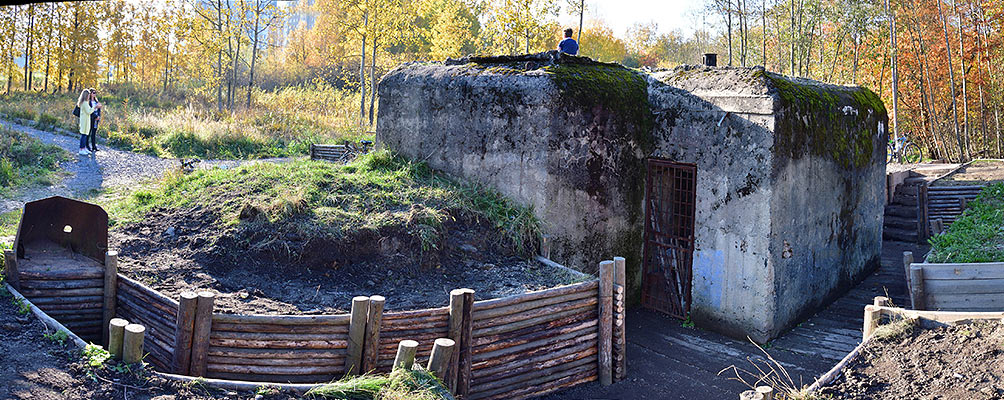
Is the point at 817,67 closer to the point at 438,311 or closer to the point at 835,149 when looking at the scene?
the point at 835,149

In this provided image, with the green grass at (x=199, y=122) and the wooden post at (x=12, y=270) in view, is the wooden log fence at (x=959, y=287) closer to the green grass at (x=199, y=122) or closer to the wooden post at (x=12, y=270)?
the wooden post at (x=12, y=270)

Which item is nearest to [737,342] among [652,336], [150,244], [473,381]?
[652,336]

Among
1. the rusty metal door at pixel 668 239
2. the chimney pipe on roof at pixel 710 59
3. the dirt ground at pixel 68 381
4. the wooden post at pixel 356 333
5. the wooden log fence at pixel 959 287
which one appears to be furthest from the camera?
the chimney pipe on roof at pixel 710 59

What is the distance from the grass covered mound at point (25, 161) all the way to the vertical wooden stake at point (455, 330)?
9298 mm

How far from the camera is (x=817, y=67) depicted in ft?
78.7

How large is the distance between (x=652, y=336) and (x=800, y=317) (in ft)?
6.28

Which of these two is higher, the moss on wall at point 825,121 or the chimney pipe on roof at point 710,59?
the chimney pipe on roof at point 710,59

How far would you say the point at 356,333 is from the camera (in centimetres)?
591

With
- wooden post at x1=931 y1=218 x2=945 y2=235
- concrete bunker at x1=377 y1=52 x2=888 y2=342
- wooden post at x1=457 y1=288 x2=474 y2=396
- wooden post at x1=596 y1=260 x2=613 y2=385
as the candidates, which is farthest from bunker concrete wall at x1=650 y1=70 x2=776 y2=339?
wooden post at x1=931 y1=218 x2=945 y2=235

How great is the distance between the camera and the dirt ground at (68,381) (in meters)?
4.81

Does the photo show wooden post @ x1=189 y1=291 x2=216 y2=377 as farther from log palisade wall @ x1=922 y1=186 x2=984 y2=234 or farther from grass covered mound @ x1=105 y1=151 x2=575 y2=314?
log palisade wall @ x1=922 y1=186 x2=984 y2=234

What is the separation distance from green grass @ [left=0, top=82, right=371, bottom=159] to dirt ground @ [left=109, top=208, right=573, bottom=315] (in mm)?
9473

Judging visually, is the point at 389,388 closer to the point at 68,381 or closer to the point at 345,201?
the point at 68,381

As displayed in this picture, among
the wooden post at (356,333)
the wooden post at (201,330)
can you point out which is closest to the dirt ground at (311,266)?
the wooden post at (356,333)
